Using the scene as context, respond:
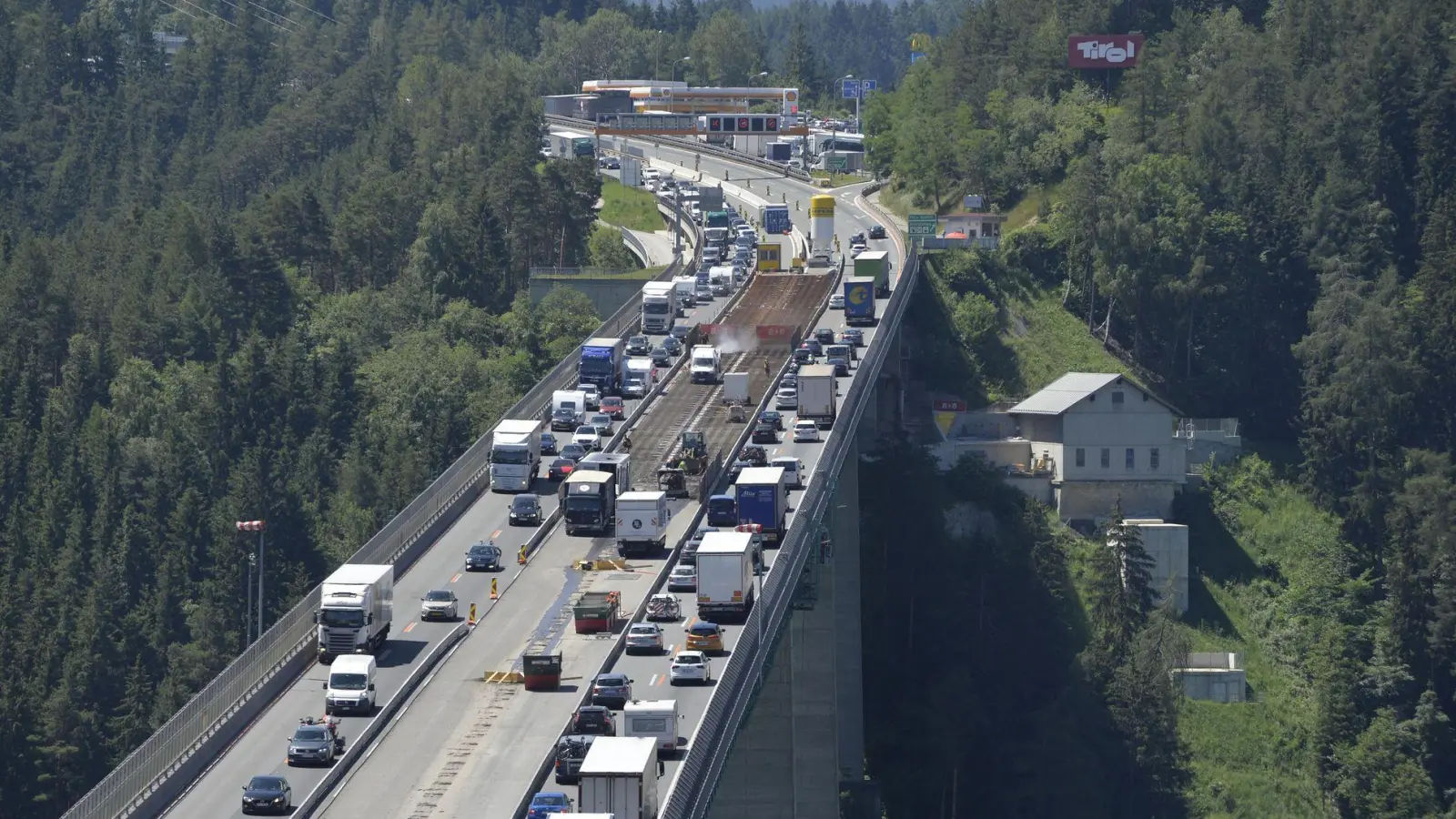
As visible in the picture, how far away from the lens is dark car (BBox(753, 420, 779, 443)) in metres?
105

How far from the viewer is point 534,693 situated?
73.2 metres

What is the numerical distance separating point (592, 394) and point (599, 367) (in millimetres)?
1921

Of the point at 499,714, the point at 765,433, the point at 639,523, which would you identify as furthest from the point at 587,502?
the point at 499,714

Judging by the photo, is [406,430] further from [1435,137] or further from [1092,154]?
[1435,137]

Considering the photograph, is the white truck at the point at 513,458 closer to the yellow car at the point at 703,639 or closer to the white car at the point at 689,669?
the yellow car at the point at 703,639

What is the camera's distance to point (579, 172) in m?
171

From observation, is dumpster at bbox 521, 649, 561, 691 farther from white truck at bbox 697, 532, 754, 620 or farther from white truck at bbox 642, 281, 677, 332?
white truck at bbox 642, 281, 677, 332

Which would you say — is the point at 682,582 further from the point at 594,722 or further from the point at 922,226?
the point at 922,226

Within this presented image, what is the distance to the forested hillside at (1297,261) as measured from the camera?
120750 mm

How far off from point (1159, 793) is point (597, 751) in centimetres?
5428

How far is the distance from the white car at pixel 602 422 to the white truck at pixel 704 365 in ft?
25.3

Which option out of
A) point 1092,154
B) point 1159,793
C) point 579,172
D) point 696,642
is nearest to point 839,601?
point 1159,793

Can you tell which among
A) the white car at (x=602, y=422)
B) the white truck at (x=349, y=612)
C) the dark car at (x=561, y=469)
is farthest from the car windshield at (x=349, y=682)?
the white car at (x=602, y=422)

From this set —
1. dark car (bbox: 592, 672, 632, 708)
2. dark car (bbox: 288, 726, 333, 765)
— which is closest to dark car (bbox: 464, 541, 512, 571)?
dark car (bbox: 592, 672, 632, 708)
